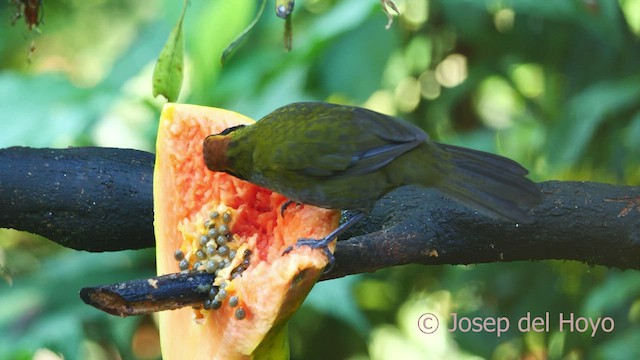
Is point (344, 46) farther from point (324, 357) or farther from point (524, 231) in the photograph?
point (524, 231)

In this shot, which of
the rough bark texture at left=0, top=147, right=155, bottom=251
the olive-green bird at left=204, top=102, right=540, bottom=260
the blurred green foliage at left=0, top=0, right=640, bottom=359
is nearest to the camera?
the olive-green bird at left=204, top=102, right=540, bottom=260

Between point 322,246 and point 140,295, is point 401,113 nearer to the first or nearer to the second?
point 322,246

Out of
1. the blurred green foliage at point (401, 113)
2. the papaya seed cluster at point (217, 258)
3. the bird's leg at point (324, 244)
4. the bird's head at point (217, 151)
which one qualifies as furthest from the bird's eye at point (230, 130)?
the blurred green foliage at point (401, 113)

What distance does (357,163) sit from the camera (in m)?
1.40

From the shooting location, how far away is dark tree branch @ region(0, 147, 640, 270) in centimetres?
147

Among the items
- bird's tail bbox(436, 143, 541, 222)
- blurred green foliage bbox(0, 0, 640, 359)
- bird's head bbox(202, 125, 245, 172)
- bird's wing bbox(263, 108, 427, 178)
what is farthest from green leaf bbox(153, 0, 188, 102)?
blurred green foliage bbox(0, 0, 640, 359)

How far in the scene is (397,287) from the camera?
290 cm

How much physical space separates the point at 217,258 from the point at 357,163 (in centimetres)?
27

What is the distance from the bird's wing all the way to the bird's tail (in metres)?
0.09

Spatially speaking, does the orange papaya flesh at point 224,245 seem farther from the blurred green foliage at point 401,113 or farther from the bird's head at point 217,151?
the blurred green foliage at point 401,113

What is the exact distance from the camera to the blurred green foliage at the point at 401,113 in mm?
2361

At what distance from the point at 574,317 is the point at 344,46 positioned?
1056 mm

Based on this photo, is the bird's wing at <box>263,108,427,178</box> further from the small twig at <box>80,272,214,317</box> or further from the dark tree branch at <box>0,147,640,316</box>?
the small twig at <box>80,272,214,317</box>

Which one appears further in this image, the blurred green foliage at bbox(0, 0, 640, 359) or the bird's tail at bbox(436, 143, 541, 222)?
the blurred green foliage at bbox(0, 0, 640, 359)
